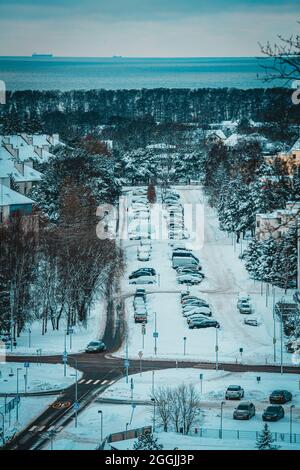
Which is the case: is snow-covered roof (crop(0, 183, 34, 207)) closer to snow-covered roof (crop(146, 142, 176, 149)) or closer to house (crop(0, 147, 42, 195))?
house (crop(0, 147, 42, 195))

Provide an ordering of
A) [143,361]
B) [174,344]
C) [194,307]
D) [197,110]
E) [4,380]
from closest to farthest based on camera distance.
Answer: [4,380] < [143,361] < [174,344] < [194,307] < [197,110]

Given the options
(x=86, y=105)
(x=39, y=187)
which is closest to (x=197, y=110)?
(x=86, y=105)

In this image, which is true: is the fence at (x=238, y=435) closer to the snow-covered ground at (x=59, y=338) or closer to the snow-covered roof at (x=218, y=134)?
the snow-covered ground at (x=59, y=338)

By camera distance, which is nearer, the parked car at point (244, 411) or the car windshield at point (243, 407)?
the parked car at point (244, 411)

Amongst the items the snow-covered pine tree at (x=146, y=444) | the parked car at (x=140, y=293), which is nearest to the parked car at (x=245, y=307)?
the parked car at (x=140, y=293)

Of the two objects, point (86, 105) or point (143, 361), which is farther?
point (86, 105)

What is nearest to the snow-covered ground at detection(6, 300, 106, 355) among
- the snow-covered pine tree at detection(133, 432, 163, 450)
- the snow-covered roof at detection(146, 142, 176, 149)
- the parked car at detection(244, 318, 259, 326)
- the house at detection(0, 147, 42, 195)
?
the parked car at detection(244, 318, 259, 326)
